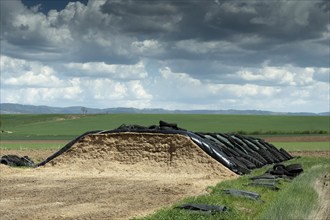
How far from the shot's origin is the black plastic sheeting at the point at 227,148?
94.7 feet

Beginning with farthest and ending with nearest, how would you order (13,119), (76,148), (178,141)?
(13,119)
(76,148)
(178,141)

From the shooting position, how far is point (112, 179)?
2575 centimetres

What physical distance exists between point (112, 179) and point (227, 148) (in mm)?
8710

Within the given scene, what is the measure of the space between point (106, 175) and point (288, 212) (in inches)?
540

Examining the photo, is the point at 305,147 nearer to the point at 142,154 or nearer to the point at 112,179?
the point at 142,154

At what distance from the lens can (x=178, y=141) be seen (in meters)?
29.6

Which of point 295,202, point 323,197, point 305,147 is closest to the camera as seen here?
point 295,202

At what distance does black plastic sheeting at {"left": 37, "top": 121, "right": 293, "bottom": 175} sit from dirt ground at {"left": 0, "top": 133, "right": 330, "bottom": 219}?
0.45 meters

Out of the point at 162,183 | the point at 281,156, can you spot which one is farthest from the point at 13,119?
the point at 162,183

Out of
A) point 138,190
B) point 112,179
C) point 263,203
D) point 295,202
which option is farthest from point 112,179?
point 295,202

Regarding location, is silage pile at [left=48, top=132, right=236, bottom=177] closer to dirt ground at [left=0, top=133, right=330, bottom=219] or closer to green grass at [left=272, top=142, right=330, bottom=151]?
dirt ground at [left=0, top=133, right=330, bottom=219]

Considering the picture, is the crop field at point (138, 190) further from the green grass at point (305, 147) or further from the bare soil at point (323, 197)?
the green grass at point (305, 147)

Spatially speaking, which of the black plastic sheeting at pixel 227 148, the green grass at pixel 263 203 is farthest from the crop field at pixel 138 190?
the black plastic sheeting at pixel 227 148

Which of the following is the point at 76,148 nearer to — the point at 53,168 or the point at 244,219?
the point at 53,168
